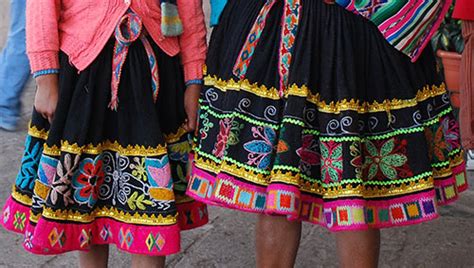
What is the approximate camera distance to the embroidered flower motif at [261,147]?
2.77 m

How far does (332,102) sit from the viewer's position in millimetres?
2738

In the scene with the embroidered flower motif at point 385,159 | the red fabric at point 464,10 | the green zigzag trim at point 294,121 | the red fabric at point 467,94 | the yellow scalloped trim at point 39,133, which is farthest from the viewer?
the red fabric at point 467,94

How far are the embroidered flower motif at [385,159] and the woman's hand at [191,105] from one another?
0.57 meters

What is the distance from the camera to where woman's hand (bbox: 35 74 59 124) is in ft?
9.22

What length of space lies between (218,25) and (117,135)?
0.50 metres

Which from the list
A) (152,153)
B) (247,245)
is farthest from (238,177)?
(247,245)

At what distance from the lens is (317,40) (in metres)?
2.76

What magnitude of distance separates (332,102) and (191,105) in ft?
1.60

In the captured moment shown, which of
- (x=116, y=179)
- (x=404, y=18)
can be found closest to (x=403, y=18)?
(x=404, y=18)

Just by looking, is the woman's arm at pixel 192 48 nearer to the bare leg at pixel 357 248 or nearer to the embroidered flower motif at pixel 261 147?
the embroidered flower motif at pixel 261 147

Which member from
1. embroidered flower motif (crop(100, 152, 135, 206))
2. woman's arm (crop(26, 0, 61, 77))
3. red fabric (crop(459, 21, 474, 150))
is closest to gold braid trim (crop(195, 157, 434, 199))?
embroidered flower motif (crop(100, 152, 135, 206))

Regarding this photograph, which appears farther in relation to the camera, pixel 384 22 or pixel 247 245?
pixel 247 245

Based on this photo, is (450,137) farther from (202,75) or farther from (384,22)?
(202,75)

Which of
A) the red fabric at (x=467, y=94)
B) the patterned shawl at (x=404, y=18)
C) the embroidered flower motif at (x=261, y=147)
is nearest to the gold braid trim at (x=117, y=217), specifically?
the embroidered flower motif at (x=261, y=147)
